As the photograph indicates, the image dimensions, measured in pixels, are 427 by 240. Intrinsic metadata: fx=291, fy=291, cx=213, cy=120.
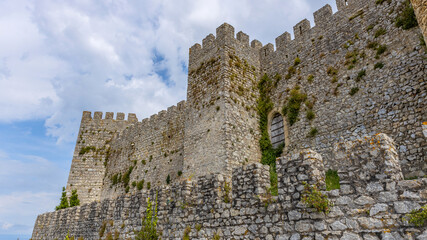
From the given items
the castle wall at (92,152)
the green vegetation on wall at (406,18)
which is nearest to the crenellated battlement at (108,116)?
the castle wall at (92,152)

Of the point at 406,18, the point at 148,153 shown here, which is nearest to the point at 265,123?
the point at 406,18

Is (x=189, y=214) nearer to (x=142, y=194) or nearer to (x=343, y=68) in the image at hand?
(x=142, y=194)

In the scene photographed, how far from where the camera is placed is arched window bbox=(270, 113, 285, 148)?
1416 cm

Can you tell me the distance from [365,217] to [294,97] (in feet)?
31.1

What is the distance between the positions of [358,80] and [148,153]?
14.7 metres

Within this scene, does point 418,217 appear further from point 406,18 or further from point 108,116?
point 108,116

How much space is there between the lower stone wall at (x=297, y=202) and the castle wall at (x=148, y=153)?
8743mm

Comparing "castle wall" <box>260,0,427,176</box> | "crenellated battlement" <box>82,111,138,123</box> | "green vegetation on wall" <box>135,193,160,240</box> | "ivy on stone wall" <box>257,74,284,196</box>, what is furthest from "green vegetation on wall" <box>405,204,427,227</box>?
"crenellated battlement" <box>82,111,138,123</box>

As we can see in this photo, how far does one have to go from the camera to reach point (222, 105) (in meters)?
13.8

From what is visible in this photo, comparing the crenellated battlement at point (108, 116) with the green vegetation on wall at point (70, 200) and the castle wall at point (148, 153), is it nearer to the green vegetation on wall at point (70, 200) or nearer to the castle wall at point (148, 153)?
the castle wall at point (148, 153)

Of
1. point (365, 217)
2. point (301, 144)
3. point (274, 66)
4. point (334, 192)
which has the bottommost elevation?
point (365, 217)

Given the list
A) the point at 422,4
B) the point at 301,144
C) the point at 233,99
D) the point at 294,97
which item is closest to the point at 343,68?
the point at 294,97

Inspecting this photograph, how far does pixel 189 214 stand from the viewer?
8.25 m

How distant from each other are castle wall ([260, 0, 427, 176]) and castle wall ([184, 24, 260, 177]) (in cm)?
169
